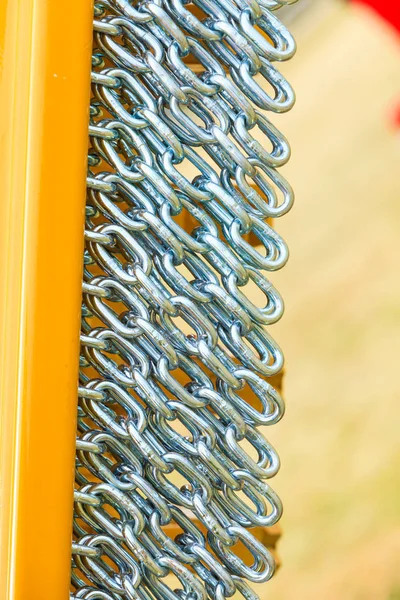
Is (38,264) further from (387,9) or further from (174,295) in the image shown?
(387,9)

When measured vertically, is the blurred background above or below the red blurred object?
below

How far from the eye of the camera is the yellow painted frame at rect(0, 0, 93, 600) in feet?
1.36

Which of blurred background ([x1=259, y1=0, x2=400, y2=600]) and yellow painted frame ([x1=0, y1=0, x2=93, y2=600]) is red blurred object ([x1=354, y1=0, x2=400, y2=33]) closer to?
blurred background ([x1=259, y1=0, x2=400, y2=600])

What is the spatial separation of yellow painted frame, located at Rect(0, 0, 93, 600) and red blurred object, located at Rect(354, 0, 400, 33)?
1.07 meters

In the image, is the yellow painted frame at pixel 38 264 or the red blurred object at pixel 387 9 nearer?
the yellow painted frame at pixel 38 264

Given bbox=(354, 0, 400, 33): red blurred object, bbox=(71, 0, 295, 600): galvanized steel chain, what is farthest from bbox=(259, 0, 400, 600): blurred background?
bbox=(71, 0, 295, 600): galvanized steel chain

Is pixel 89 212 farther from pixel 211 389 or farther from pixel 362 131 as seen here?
pixel 362 131

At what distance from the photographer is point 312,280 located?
1.34 m

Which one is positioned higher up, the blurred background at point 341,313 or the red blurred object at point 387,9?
the red blurred object at point 387,9

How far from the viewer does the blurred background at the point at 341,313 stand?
1321 millimetres

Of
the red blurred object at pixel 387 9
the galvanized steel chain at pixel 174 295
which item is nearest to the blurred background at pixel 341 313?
the red blurred object at pixel 387 9

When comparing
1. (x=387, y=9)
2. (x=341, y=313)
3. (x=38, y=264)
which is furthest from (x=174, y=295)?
(x=387, y=9)

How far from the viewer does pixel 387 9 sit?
1.36 metres

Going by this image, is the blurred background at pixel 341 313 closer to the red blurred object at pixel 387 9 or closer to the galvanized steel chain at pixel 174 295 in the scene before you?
the red blurred object at pixel 387 9
